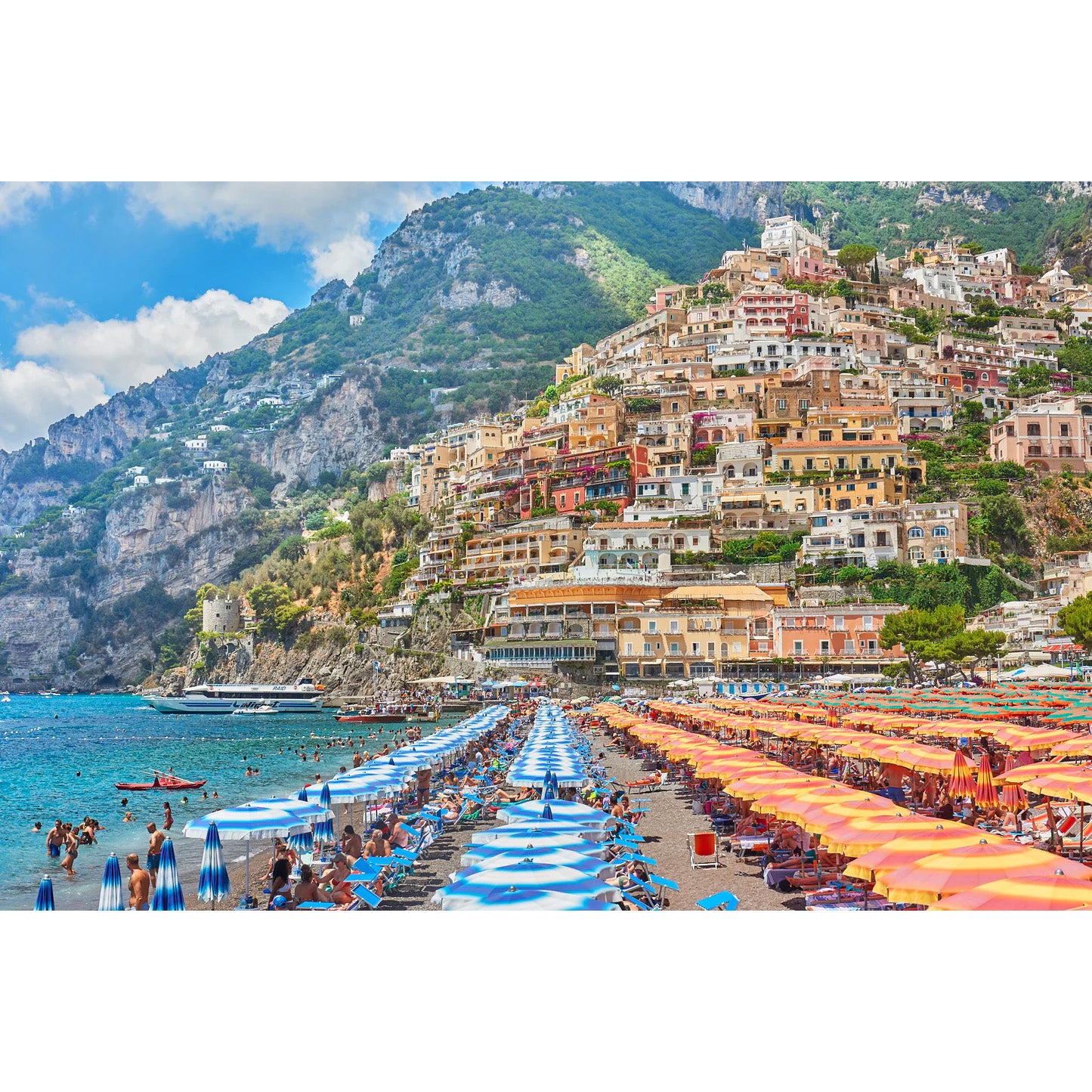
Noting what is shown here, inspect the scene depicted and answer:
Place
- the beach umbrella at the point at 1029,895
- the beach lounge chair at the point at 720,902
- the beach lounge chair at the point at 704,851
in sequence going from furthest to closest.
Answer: the beach lounge chair at the point at 704,851 → the beach lounge chair at the point at 720,902 → the beach umbrella at the point at 1029,895

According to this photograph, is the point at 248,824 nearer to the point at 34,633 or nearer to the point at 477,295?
the point at 34,633

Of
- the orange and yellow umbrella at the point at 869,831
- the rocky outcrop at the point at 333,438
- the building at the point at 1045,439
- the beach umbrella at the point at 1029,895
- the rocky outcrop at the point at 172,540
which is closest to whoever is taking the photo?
the beach umbrella at the point at 1029,895

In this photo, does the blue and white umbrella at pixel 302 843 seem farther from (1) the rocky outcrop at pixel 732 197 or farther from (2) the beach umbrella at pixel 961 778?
(1) the rocky outcrop at pixel 732 197

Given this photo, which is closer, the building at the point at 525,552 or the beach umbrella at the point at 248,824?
the beach umbrella at the point at 248,824

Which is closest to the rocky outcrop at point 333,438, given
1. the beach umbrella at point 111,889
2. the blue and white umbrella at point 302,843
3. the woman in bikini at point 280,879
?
the blue and white umbrella at point 302,843

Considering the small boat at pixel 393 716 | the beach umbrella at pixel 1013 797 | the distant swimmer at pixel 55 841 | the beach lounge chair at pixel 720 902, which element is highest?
the beach umbrella at pixel 1013 797

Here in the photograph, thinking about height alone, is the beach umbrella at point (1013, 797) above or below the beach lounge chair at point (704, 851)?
above

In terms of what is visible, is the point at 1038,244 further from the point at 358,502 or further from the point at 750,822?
the point at 750,822
